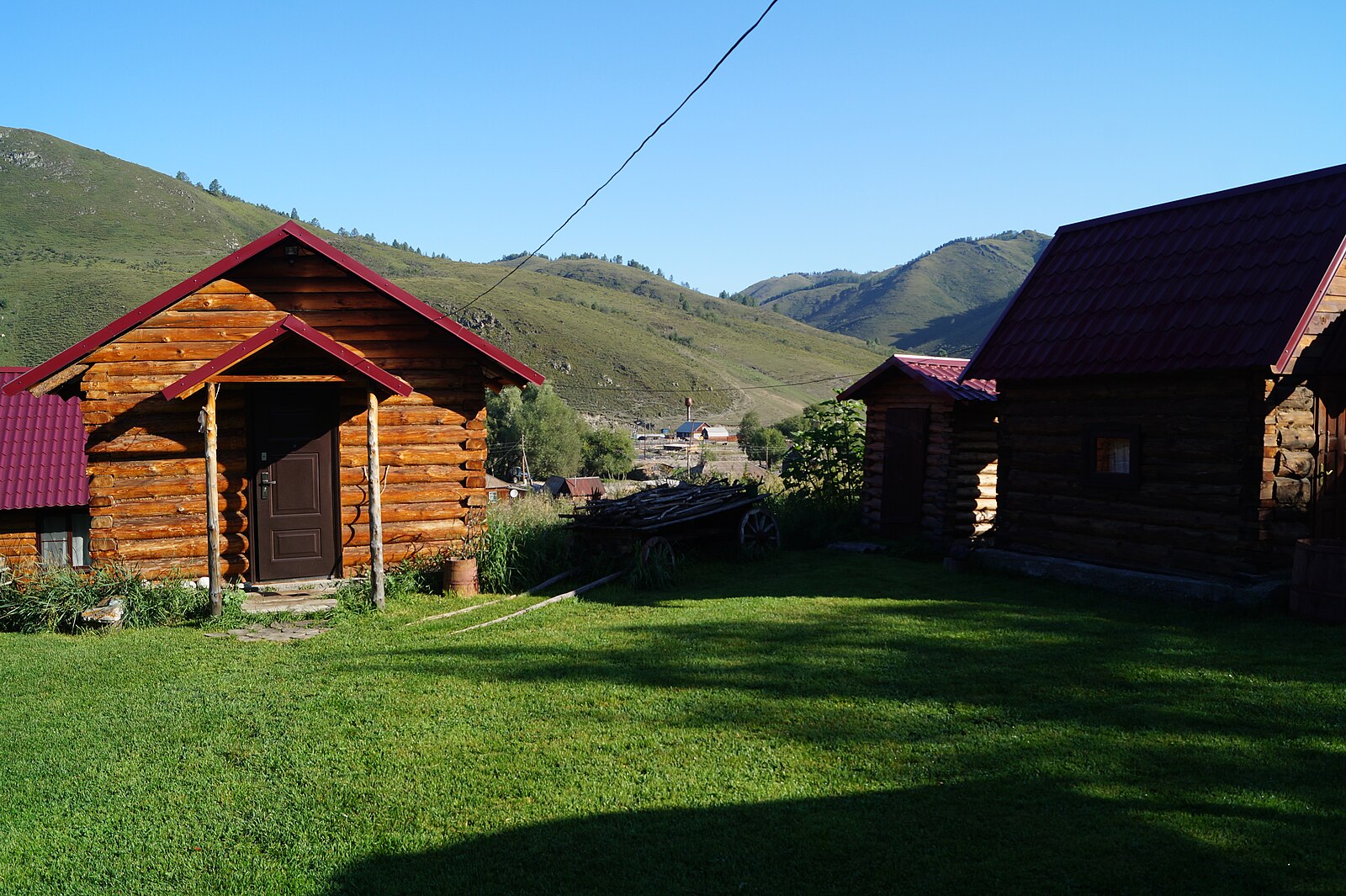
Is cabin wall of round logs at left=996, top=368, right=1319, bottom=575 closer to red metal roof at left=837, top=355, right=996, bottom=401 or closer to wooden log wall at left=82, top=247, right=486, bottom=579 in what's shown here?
red metal roof at left=837, top=355, right=996, bottom=401

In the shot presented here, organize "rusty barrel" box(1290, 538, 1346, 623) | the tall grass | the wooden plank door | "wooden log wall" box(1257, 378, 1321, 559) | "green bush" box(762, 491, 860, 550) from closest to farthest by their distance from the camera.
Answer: "rusty barrel" box(1290, 538, 1346, 623) → "wooden log wall" box(1257, 378, 1321, 559) → the wooden plank door → the tall grass → "green bush" box(762, 491, 860, 550)

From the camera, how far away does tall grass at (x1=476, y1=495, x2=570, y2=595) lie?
40.3 ft

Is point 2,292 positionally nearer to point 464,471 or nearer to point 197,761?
point 464,471

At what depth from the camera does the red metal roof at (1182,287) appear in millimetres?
10016

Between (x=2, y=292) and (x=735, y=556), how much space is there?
8436cm

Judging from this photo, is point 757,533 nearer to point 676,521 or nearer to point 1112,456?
point 676,521

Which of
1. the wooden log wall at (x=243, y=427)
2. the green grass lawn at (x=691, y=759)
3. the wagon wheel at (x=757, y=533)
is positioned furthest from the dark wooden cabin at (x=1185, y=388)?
the wooden log wall at (x=243, y=427)

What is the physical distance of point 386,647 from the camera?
29.9 ft

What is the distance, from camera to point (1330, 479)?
10352 millimetres

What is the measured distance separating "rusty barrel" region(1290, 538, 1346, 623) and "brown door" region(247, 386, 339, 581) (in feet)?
37.4

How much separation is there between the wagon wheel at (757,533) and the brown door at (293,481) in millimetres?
6439

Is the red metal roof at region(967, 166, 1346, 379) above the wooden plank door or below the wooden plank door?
above

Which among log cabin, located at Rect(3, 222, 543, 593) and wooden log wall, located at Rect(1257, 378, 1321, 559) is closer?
wooden log wall, located at Rect(1257, 378, 1321, 559)

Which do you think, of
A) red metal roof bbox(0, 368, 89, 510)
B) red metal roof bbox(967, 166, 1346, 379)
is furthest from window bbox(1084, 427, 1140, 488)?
red metal roof bbox(0, 368, 89, 510)
